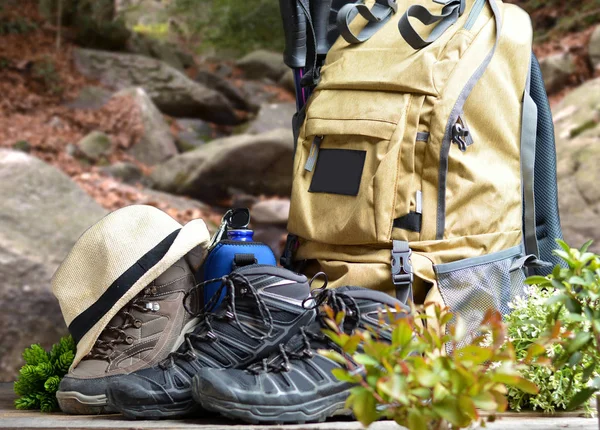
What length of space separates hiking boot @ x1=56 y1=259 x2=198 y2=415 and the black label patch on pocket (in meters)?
0.46

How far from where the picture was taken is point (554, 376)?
56.5 inches

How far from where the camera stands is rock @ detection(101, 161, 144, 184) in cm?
564

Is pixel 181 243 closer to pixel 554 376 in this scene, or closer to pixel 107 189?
pixel 554 376

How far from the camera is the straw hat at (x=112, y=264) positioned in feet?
5.07

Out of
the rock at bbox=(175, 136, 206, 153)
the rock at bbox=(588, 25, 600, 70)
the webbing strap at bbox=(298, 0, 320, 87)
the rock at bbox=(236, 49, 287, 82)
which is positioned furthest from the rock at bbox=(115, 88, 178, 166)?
the webbing strap at bbox=(298, 0, 320, 87)

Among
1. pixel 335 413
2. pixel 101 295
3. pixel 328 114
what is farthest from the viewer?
pixel 328 114

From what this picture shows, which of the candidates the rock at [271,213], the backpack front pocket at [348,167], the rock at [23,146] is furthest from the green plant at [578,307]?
the rock at [23,146]

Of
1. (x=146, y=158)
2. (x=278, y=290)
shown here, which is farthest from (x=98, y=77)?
(x=278, y=290)

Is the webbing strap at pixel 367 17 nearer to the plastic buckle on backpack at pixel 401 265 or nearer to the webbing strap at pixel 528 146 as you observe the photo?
the webbing strap at pixel 528 146

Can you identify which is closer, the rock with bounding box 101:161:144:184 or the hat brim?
the hat brim

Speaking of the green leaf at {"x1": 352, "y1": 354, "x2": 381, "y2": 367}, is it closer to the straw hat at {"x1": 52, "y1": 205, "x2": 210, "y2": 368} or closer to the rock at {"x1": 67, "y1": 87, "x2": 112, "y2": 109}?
the straw hat at {"x1": 52, "y1": 205, "x2": 210, "y2": 368}

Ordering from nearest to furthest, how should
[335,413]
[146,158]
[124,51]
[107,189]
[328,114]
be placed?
[335,413]
[328,114]
[107,189]
[146,158]
[124,51]

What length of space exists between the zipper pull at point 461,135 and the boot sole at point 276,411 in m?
0.76

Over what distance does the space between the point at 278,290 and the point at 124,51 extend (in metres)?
7.05
